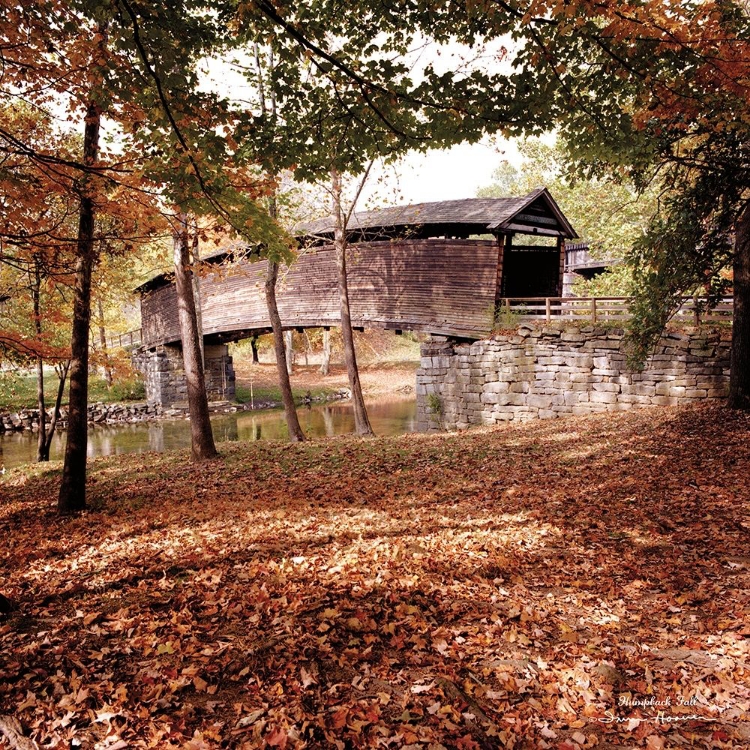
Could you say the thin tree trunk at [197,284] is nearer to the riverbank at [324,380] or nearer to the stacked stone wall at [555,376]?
the stacked stone wall at [555,376]

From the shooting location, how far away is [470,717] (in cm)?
275

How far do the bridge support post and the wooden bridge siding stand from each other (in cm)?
714

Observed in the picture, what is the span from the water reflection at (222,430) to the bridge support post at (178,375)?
3537 millimetres

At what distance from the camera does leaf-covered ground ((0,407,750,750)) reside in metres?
2.68

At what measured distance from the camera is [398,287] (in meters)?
17.3

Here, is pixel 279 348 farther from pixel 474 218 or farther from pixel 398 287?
pixel 474 218

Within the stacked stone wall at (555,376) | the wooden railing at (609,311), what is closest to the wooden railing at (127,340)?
the stacked stone wall at (555,376)

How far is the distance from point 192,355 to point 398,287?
28.8 feet

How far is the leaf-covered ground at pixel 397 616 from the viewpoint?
2680 mm

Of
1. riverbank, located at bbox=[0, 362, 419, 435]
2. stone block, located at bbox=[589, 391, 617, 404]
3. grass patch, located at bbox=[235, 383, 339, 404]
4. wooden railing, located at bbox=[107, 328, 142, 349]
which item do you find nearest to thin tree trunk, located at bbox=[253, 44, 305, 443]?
stone block, located at bbox=[589, 391, 617, 404]

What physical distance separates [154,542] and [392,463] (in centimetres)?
473

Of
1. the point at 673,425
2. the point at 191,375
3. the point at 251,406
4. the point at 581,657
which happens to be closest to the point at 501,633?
the point at 581,657

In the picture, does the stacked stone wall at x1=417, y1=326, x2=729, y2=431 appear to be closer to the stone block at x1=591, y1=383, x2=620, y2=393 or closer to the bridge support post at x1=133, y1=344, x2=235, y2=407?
the stone block at x1=591, y1=383, x2=620, y2=393

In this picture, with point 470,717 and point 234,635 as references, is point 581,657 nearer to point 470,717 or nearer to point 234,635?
point 470,717
